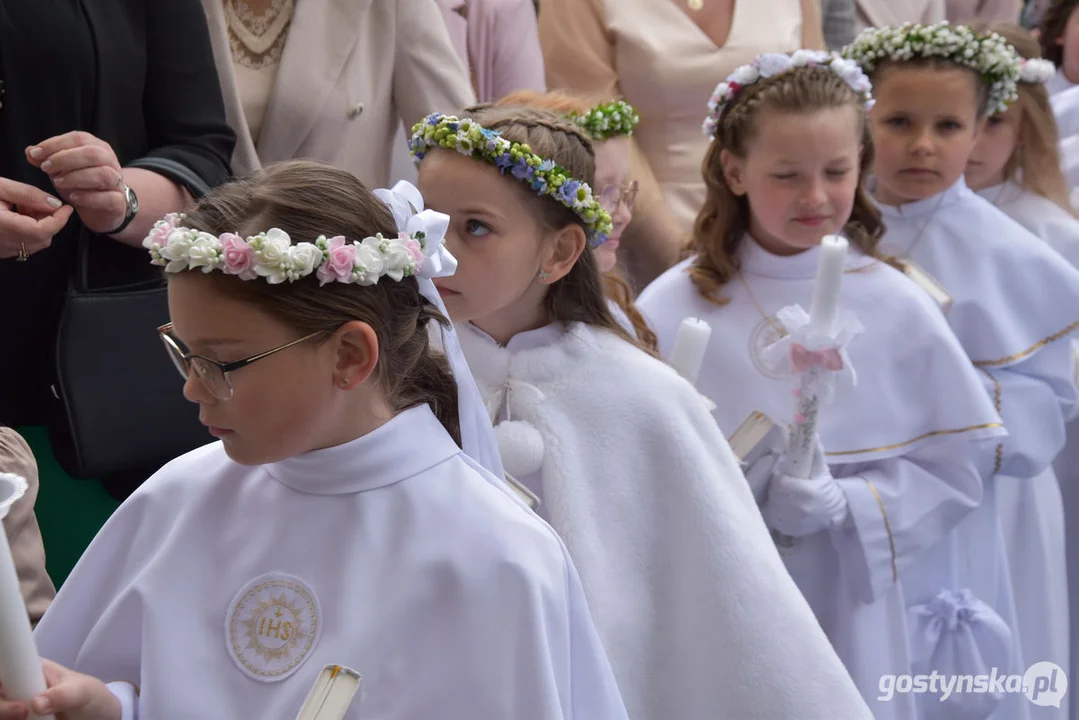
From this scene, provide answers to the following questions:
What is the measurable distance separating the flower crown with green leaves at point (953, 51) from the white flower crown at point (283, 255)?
257 centimetres

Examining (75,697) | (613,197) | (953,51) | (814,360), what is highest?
(953,51)

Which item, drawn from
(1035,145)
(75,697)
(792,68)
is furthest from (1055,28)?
(75,697)

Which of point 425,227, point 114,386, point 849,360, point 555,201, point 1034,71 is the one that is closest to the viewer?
point 425,227

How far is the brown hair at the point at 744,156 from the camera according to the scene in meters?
3.50

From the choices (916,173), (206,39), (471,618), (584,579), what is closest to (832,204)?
(916,173)

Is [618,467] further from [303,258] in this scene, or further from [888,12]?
[888,12]

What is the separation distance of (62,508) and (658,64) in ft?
8.61

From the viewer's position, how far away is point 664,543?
2725mm

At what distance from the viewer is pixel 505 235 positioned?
2686 mm

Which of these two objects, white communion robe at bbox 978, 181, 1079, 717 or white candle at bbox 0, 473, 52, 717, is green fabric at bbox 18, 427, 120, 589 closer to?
white candle at bbox 0, 473, 52, 717

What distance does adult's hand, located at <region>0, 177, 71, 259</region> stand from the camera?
239cm

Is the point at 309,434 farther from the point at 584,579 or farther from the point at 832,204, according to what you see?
the point at 832,204

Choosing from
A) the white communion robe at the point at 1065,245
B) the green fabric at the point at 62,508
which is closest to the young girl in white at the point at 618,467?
the green fabric at the point at 62,508

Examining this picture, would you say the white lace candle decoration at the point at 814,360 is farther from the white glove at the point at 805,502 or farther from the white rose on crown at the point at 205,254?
the white rose on crown at the point at 205,254
